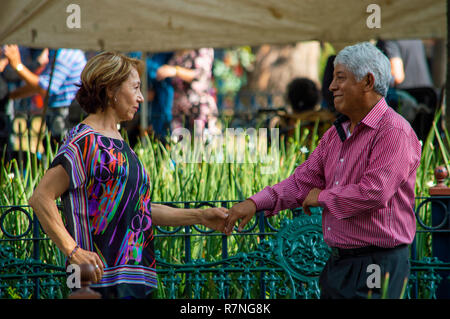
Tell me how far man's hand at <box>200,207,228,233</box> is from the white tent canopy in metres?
3.24

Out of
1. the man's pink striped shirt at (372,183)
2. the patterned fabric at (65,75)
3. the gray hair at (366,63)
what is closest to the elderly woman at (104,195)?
the man's pink striped shirt at (372,183)

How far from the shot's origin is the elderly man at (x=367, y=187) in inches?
109

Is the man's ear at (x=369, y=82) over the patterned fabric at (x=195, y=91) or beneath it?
beneath

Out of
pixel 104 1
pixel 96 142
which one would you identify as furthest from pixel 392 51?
pixel 96 142

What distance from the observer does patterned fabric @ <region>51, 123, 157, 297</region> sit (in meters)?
2.80

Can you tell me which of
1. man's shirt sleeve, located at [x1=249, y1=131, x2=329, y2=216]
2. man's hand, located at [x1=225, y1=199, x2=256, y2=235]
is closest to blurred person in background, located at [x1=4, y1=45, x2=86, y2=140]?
man's hand, located at [x1=225, y1=199, x2=256, y2=235]

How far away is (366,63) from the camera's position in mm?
2869

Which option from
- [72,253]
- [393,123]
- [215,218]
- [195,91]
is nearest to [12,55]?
[195,91]

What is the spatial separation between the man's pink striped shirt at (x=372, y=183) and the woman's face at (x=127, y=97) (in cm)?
88

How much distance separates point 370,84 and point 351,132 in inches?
9.2

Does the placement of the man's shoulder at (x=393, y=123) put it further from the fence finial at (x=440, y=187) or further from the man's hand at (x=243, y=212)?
the fence finial at (x=440, y=187)

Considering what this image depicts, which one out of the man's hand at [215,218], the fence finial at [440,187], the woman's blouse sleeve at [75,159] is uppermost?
the woman's blouse sleeve at [75,159]

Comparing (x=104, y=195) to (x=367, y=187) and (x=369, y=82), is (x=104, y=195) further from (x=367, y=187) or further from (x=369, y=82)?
(x=369, y=82)

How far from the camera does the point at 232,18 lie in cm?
676
